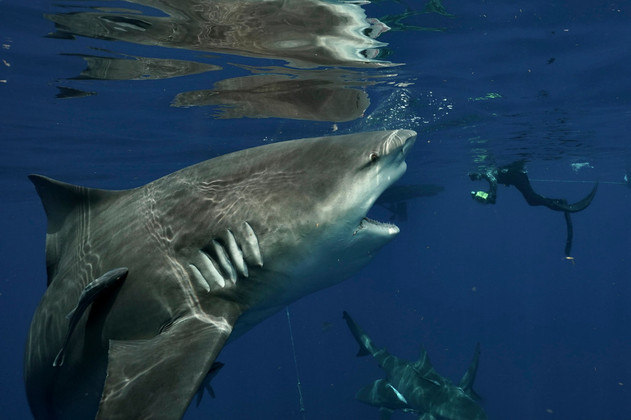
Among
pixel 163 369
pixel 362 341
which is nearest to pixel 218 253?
pixel 163 369

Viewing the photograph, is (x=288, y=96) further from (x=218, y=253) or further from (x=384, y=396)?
(x=218, y=253)

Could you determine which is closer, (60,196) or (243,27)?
(60,196)

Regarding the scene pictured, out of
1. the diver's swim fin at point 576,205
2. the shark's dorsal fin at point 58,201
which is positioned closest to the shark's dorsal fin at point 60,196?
the shark's dorsal fin at point 58,201

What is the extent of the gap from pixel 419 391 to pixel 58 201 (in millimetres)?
11085

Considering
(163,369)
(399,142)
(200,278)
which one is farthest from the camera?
(399,142)

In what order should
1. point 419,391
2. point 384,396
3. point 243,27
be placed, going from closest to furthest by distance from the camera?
point 243,27, point 419,391, point 384,396

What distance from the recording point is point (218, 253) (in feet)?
10.5

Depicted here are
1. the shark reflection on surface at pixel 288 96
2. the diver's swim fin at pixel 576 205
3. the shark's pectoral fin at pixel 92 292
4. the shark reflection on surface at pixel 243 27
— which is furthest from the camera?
the diver's swim fin at pixel 576 205

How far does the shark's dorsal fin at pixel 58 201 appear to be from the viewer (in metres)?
4.19

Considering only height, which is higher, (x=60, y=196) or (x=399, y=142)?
(x=399, y=142)

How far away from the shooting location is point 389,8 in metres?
8.59

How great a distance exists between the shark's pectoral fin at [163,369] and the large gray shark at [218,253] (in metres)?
0.01

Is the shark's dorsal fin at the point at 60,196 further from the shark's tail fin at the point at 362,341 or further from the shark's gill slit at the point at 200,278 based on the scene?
the shark's tail fin at the point at 362,341

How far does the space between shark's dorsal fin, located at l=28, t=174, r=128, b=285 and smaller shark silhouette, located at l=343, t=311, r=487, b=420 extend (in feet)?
30.9
